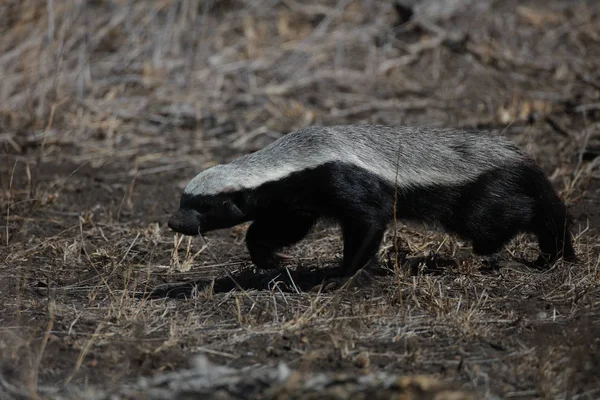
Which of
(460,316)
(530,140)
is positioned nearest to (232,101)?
(530,140)

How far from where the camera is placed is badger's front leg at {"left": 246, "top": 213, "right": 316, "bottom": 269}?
5414 millimetres

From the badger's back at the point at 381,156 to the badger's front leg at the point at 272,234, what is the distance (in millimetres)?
421

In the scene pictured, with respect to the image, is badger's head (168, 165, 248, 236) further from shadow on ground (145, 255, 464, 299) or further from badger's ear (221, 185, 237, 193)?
shadow on ground (145, 255, 464, 299)

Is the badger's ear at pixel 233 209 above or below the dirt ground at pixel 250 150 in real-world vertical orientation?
above

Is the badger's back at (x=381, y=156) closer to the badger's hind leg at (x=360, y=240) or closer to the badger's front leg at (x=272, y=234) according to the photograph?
the badger's hind leg at (x=360, y=240)

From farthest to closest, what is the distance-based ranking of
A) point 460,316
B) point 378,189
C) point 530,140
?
point 530,140
point 378,189
point 460,316

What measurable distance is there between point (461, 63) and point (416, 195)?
5203 mm

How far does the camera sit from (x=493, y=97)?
9.19m

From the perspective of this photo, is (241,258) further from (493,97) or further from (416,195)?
(493,97)

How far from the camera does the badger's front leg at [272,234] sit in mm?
5414

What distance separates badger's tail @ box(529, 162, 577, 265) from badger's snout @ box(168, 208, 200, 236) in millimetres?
2103

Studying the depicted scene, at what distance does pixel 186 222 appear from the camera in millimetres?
4965

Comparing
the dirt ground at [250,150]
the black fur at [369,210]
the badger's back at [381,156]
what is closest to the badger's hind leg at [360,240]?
the black fur at [369,210]

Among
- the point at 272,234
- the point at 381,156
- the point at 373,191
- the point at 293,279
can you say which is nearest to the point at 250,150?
the point at 272,234
